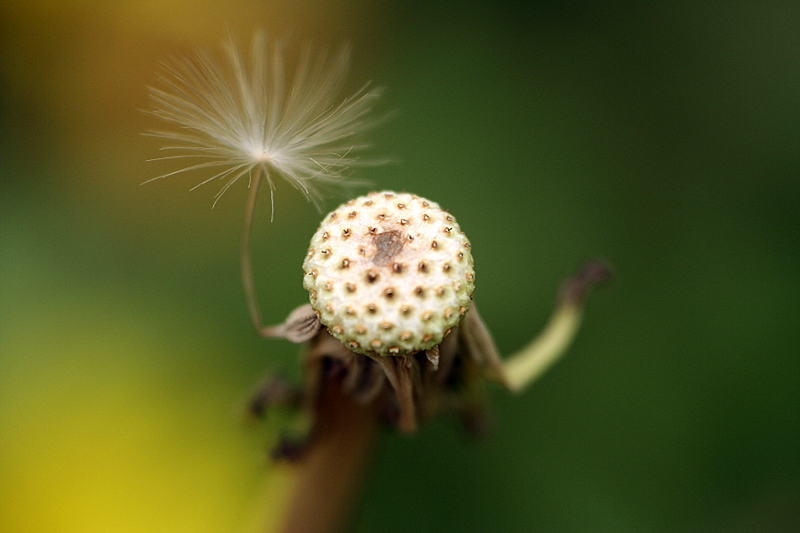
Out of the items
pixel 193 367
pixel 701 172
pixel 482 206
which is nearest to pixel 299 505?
pixel 193 367

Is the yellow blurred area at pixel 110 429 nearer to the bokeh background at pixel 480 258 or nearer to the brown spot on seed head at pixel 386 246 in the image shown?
the bokeh background at pixel 480 258

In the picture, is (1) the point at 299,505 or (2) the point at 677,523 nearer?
(1) the point at 299,505

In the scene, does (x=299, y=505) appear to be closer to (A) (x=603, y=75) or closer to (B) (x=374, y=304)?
(B) (x=374, y=304)

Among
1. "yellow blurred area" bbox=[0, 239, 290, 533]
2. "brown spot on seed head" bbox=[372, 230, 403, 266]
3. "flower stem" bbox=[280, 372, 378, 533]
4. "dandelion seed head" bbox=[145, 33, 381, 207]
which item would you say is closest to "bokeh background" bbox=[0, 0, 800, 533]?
"yellow blurred area" bbox=[0, 239, 290, 533]

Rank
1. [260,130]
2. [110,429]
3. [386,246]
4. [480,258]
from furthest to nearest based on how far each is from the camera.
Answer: [480,258] < [110,429] < [260,130] < [386,246]

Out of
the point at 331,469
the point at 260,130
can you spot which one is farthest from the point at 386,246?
the point at 331,469

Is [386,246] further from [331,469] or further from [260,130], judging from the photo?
[331,469]

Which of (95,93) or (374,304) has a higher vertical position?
(95,93)

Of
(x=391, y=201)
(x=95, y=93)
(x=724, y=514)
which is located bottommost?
(x=724, y=514)
